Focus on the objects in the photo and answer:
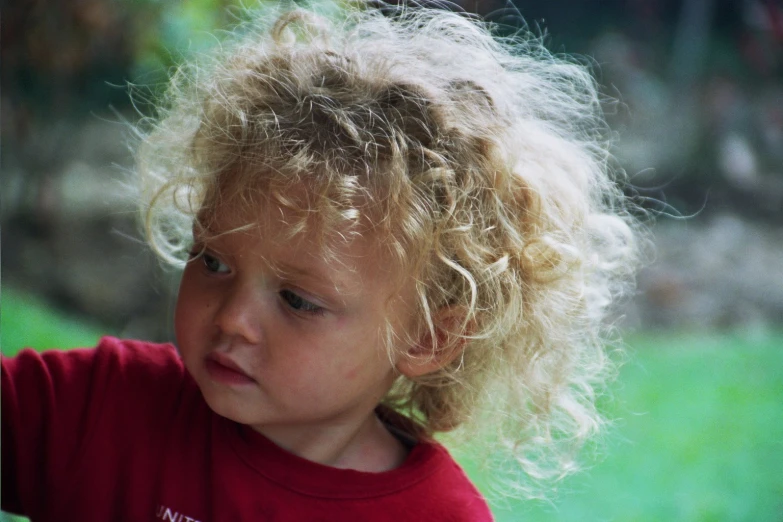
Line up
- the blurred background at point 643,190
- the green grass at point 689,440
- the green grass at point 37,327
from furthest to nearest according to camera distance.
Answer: the green grass at point 37,327 < the blurred background at point 643,190 < the green grass at point 689,440

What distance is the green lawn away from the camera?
2225 millimetres

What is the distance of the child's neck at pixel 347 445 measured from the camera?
3.77 feet

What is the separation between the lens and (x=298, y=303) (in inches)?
40.6

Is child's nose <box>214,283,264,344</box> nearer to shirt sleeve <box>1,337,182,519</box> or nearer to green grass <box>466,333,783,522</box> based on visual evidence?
shirt sleeve <box>1,337,182,519</box>


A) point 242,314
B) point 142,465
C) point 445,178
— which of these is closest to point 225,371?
point 242,314

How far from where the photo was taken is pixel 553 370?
1263 millimetres

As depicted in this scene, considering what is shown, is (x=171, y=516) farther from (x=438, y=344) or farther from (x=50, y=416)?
(x=438, y=344)

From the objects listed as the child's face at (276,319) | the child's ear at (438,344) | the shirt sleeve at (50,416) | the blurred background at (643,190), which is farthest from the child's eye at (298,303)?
the blurred background at (643,190)

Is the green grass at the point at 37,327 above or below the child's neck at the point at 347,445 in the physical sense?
below

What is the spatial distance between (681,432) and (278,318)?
173cm

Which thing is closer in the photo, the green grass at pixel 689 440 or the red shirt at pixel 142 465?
the red shirt at pixel 142 465

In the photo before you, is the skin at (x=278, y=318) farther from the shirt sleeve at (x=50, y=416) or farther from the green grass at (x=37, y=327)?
the green grass at (x=37, y=327)

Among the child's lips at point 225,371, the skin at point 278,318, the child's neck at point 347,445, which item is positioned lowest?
the child's neck at point 347,445

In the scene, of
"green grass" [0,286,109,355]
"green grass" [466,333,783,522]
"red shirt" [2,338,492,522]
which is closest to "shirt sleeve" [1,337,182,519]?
"red shirt" [2,338,492,522]
